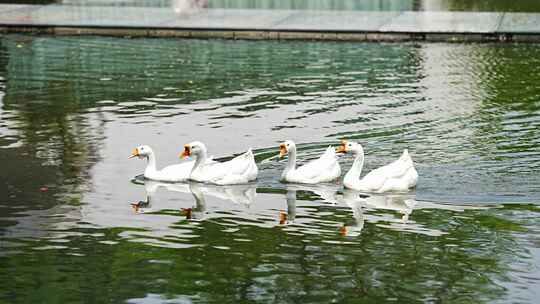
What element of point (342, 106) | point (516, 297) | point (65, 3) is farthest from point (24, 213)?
point (65, 3)

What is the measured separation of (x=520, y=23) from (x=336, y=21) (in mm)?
4074

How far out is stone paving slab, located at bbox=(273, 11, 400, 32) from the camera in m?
30.6

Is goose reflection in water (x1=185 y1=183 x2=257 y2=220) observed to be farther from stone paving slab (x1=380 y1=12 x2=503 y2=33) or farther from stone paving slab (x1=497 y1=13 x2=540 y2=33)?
stone paving slab (x1=497 y1=13 x2=540 y2=33)

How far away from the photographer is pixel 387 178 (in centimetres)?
1609

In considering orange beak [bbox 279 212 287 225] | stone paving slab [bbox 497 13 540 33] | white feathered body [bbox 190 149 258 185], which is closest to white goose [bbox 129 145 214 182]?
white feathered body [bbox 190 149 258 185]

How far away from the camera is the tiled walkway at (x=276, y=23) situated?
1187 inches

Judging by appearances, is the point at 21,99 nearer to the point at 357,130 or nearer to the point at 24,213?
the point at 357,130

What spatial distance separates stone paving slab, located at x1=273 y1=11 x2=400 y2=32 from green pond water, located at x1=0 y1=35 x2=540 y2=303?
264cm

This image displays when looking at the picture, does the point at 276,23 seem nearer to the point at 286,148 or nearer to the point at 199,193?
the point at 286,148

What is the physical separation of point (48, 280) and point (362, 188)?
4.84 meters

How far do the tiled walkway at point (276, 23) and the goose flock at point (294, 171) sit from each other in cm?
1365

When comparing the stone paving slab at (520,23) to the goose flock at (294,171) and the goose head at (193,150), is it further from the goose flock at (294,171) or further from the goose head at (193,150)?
the goose head at (193,150)

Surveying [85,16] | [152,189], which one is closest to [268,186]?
[152,189]

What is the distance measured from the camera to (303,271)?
12672mm
